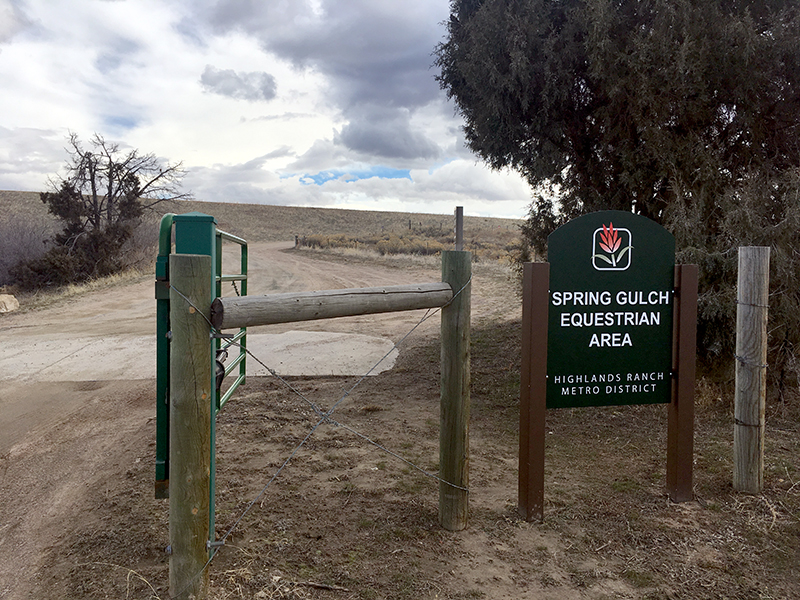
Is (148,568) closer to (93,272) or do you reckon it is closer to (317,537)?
(317,537)

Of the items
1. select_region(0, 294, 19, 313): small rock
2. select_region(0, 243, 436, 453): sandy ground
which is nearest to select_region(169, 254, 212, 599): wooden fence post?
select_region(0, 243, 436, 453): sandy ground

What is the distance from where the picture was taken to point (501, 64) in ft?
25.5

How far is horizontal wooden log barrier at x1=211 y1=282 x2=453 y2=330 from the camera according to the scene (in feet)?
8.96

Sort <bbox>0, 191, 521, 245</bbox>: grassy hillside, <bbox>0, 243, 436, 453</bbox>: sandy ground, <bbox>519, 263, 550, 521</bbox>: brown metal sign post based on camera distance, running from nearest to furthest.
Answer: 1. <bbox>519, 263, 550, 521</bbox>: brown metal sign post
2. <bbox>0, 243, 436, 453</bbox>: sandy ground
3. <bbox>0, 191, 521, 245</bbox>: grassy hillside

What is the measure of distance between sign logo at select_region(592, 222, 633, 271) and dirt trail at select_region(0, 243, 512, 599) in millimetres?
3659

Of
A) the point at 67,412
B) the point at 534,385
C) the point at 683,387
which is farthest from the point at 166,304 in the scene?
the point at 67,412

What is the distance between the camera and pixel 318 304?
3.00 metres

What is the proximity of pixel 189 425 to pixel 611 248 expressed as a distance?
9.21 ft

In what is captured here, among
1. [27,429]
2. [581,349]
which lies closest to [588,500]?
[581,349]

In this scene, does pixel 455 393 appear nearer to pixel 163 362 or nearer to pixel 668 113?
pixel 163 362

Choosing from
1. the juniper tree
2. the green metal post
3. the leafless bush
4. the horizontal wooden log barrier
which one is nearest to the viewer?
the horizontal wooden log barrier

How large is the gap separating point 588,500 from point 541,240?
5645 mm

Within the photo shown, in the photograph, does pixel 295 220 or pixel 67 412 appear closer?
pixel 67 412

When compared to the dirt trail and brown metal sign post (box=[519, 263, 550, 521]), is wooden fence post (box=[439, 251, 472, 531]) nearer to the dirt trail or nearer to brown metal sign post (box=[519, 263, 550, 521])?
brown metal sign post (box=[519, 263, 550, 521])
